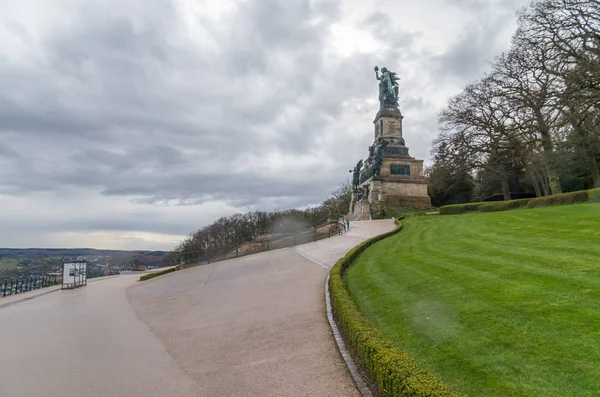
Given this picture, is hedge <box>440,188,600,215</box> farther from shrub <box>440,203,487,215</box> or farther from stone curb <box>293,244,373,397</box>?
stone curb <box>293,244,373,397</box>

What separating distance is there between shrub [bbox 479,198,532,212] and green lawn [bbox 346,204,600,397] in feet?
46.2

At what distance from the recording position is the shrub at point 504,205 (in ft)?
78.2

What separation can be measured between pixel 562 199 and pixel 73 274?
85.8ft

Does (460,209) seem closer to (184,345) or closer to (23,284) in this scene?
(184,345)

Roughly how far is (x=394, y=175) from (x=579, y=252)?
29.1 metres

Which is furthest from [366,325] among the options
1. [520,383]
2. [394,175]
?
[394,175]

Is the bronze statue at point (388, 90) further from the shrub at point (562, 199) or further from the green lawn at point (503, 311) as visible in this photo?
the green lawn at point (503, 311)

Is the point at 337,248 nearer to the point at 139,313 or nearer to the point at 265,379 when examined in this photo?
the point at 139,313

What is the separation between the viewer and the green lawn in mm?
4102

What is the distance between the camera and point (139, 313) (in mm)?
11383

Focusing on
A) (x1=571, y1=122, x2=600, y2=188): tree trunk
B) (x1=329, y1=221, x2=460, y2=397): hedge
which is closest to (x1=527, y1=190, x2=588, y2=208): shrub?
(x1=571, y1=122, x2=600, y2=188): tree trunk

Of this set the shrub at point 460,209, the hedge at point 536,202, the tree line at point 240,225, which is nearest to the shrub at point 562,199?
the hedge at point 536,202

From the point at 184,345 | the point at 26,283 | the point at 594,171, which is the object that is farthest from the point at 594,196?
the point at 26,283

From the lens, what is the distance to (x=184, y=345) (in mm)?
7586
